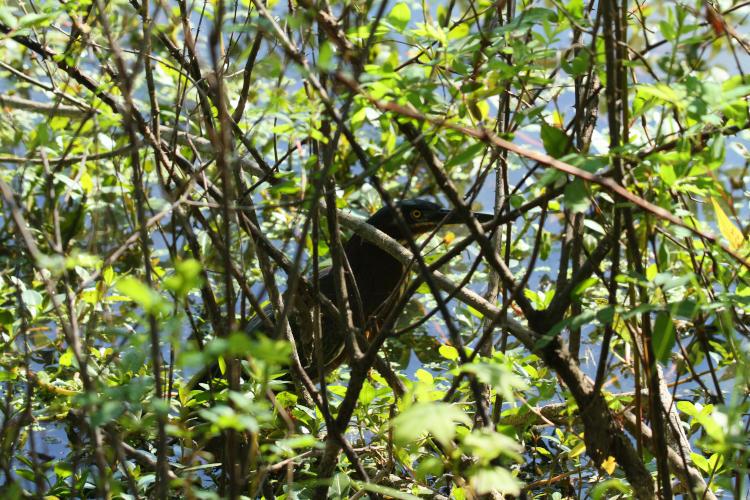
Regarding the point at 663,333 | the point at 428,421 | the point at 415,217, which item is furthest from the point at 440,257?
the point at 415,217

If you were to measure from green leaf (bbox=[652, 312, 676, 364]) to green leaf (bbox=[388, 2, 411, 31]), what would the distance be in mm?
644

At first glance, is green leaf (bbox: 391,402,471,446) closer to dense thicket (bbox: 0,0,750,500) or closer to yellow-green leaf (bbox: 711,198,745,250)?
dense thicket (bbox: 0,0,750,500)

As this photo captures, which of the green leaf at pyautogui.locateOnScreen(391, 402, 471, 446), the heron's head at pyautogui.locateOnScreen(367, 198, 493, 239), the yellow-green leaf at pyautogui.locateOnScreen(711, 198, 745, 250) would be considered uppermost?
the heron's head at pyautogui.locateOnScreen(367, 198, 493, 239)

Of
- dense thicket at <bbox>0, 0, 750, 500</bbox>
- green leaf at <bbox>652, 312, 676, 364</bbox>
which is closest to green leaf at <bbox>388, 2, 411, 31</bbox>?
dense thicket at <bbox>0, 0, 750, 500</bbox>

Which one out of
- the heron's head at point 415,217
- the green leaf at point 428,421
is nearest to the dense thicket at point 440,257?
the green leaf at point 428,421

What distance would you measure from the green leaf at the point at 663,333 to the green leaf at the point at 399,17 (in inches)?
25.3

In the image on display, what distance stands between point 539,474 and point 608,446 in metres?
1.28

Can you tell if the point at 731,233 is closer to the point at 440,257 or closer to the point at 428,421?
the point at 440,257

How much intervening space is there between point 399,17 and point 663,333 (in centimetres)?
69

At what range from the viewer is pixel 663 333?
1.19 metres

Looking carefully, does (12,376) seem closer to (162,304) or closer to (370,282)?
(162,304)

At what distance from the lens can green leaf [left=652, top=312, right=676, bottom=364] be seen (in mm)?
1184

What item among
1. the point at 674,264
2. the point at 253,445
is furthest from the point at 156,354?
the point at 674,264

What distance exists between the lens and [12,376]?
1932 mm
